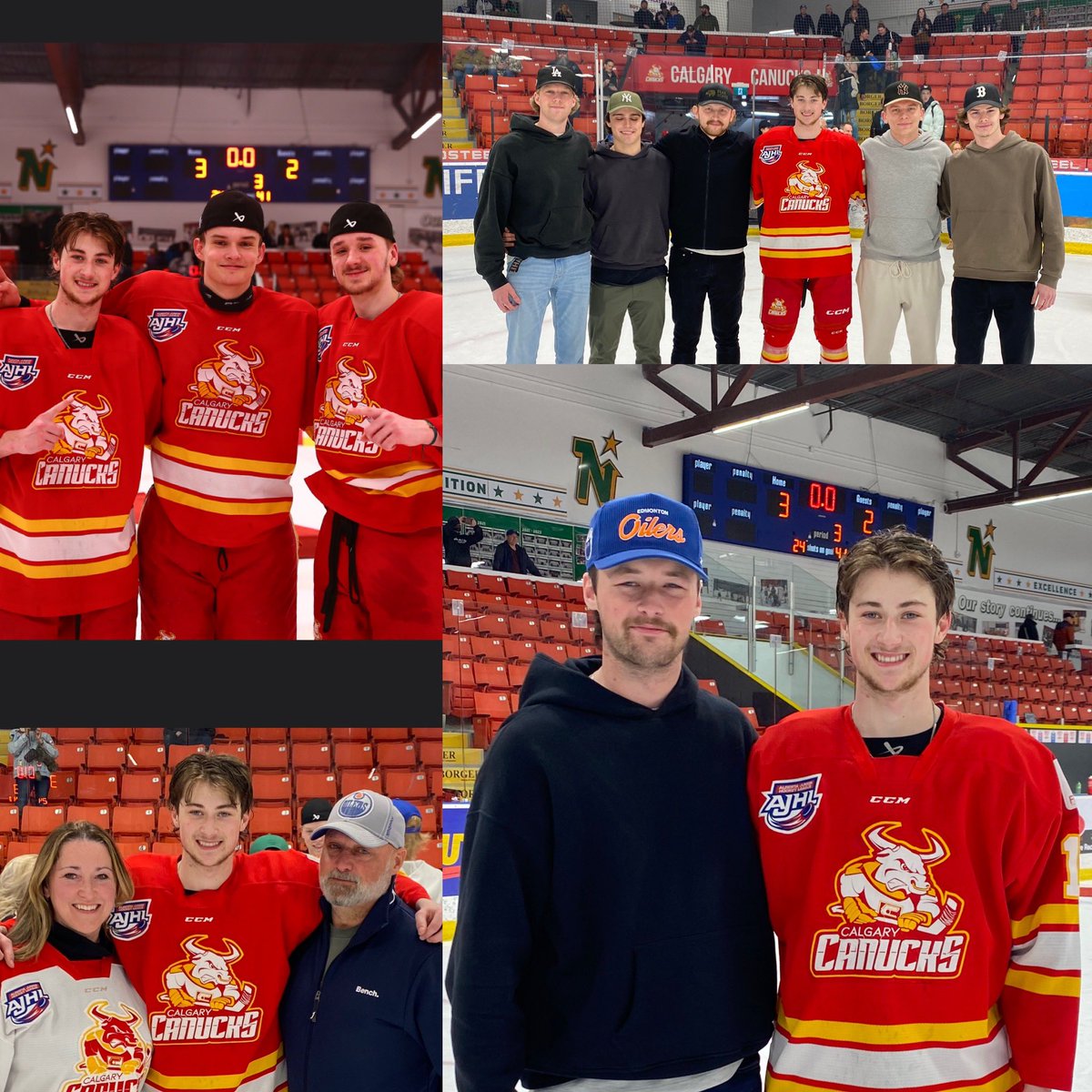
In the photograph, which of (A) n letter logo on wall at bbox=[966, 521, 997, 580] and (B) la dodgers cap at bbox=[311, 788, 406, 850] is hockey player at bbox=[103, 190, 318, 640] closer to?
(B) la dodgers cap at bbox=[311, 788, 406, 850]

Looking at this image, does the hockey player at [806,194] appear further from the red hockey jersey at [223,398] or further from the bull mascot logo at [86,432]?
the bull mascot logo at [86,432]

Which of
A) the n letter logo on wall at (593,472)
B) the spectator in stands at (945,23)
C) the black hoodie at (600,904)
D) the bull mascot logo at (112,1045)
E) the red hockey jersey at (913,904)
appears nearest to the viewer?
the black hoodie at (600,904)

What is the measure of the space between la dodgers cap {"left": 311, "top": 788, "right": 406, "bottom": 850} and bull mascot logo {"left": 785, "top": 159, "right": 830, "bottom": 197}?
271cm

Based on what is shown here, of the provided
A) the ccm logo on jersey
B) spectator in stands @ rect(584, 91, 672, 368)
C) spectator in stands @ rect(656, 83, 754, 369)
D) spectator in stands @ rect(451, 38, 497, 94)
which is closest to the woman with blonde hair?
the ccm logo on jersey

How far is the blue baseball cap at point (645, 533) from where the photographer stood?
1.79 meters

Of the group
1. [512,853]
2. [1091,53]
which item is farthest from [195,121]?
[512,853]

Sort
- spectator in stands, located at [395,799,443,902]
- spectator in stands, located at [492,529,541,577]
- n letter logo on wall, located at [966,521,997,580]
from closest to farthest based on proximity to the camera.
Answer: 1. spectator in stands, located at [395,799,443,902]
2. spectator in stands, located at [492,529,541,577]
3. n letter logo on wall, located at [966,521,997,580]

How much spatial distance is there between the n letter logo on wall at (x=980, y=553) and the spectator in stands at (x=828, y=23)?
17.8 ft

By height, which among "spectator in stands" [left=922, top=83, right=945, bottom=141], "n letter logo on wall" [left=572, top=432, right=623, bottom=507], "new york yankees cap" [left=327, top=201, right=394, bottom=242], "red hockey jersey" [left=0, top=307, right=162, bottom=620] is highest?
"spectator in stands" [left=922, top=83, right=945, bottom=141]

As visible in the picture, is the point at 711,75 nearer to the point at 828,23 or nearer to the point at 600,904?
the point at 828,23

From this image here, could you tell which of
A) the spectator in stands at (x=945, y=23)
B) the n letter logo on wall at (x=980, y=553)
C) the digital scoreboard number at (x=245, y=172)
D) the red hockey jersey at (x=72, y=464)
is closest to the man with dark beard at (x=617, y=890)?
the red hockey jersey at (x=72, y=464)

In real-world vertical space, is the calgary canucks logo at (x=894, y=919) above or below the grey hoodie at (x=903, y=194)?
below

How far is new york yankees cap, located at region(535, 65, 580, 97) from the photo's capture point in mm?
4066

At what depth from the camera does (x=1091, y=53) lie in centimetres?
465
